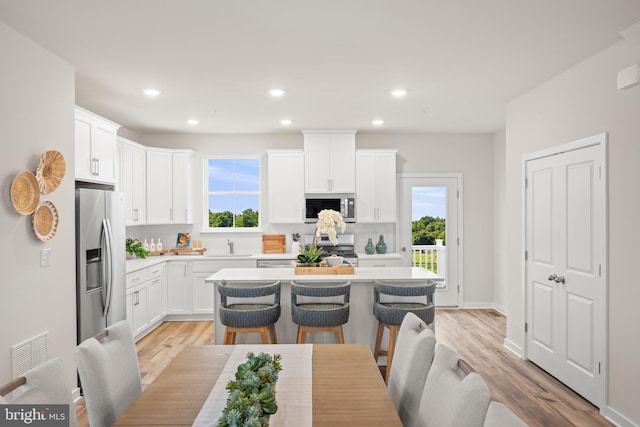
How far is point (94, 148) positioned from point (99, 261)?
996 mm

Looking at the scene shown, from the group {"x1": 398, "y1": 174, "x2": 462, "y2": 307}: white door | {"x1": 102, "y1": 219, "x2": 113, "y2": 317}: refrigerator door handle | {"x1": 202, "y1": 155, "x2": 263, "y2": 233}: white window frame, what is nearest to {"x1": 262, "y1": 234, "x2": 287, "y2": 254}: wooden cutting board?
{"x1": 202, "y1": 155, "x2": 263, "y2": 233}: white window frame

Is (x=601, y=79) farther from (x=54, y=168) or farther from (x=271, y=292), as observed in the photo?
(x=54, y=168)

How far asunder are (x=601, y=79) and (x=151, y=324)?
5216 mm

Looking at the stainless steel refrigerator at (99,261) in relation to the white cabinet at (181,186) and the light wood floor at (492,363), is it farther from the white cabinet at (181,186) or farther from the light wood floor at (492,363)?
the white cabinet at (181,186)

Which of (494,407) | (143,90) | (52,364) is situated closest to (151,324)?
(143,90)

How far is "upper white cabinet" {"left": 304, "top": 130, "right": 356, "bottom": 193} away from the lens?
5859 millimetres

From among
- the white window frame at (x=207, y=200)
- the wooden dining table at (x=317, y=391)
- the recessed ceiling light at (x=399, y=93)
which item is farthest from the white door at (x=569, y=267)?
the white window frame at (x=207, y=200)

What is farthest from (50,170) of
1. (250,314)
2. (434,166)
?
(434,166)

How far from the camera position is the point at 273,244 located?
6078mm

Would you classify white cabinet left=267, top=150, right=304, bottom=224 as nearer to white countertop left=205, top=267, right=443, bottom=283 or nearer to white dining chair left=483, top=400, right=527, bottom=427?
white countertop left=205, top=267, right=443, bottom=283

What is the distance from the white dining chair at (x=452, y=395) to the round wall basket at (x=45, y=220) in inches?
106

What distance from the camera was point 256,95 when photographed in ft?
13.9

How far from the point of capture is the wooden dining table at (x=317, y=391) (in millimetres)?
1446

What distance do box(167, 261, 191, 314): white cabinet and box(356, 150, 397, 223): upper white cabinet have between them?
253 cm
